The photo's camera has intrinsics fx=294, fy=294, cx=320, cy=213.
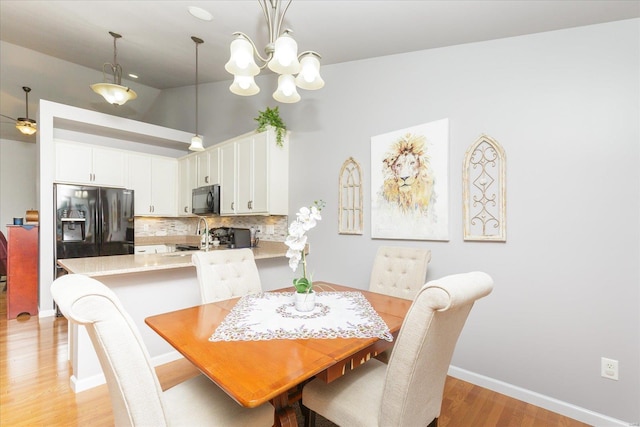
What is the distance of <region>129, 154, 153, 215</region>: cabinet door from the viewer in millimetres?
4656

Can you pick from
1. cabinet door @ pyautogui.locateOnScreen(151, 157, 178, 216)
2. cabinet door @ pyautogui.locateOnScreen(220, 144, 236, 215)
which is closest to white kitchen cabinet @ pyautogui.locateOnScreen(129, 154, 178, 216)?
cabinet door @ pyautogui.locateOnScreen(151, 157, 178, 216)

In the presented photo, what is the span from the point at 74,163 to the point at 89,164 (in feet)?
0.55

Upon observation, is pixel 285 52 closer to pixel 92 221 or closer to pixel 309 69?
pixel 309 69

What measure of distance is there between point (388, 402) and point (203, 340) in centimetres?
76

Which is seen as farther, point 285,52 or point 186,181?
point 186,181

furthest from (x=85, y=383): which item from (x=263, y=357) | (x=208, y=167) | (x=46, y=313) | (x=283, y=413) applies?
(x=208, y=167)

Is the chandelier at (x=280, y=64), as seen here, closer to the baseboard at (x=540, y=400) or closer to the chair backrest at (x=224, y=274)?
the chair backrest at (x=224, y=274)

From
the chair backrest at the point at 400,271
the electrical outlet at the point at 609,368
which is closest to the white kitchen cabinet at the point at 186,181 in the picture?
the chair backrest at the point at 400,271

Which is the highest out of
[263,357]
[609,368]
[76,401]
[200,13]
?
[200,13]

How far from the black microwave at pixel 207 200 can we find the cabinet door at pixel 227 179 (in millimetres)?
72

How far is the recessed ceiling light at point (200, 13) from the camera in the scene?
2407 millimetres

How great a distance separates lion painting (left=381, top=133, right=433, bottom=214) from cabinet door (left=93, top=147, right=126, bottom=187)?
4.08 m

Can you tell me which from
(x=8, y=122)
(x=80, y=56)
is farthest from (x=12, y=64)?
(x=8, y=122)

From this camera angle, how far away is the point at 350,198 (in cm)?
295
